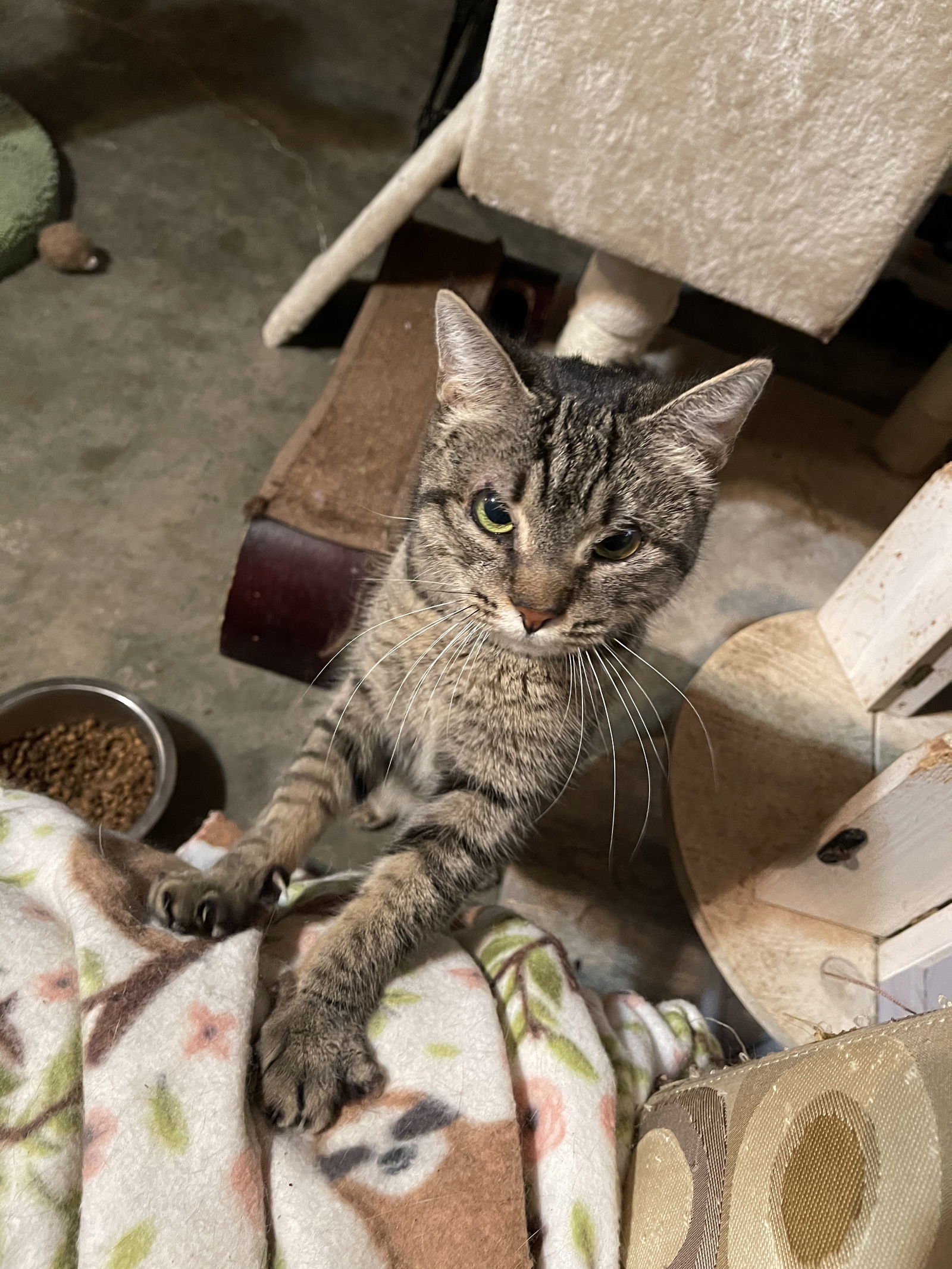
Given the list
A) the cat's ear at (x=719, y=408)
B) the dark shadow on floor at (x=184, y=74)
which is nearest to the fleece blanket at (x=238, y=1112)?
the cat's ear at (x=719, y=408)

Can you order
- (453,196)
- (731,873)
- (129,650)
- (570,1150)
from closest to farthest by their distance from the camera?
(570,1150), (731,873), (129,650), (453,196)

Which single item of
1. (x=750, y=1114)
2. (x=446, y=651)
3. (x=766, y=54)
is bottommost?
→ (x=446, y=651)

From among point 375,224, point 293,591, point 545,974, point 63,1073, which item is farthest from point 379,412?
point 63,1073

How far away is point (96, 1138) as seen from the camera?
0.63 metres

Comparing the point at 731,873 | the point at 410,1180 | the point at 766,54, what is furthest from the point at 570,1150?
the point at 766,54

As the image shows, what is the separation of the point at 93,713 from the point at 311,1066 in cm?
90

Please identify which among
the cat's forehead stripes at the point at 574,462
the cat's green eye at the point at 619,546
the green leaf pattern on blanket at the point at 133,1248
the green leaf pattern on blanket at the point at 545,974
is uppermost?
the cat's forehead stripes at the point at 574,462

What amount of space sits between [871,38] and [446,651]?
1.00 metres

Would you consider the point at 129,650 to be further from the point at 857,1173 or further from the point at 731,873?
the point at 857,1173

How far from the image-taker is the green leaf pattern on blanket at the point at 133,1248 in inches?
23.1

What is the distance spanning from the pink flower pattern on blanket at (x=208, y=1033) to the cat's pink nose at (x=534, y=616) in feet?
1.57

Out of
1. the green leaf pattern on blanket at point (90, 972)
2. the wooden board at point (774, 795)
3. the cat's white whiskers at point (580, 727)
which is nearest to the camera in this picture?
the green leaf pattern on blanket at point (90, 972)

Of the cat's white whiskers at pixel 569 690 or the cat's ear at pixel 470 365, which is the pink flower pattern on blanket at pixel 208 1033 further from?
the cat's ear at pixel 470 365

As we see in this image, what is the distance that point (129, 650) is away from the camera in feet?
5.38
